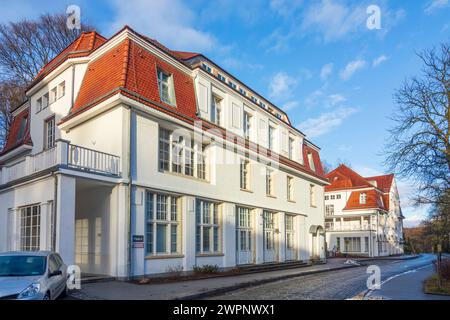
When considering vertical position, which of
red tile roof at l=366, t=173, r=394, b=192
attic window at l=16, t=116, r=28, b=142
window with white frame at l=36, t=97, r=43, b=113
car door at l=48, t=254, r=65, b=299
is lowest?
car door at l=48, t=254, r=65, b=299

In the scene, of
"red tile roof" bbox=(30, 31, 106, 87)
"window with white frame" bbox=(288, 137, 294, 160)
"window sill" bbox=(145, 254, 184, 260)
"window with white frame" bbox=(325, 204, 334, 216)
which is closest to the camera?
"window sill" bbox=(145, 254, 184, 260)

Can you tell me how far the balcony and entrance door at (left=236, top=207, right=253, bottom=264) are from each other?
9370 mm

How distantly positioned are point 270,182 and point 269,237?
347 centimetres

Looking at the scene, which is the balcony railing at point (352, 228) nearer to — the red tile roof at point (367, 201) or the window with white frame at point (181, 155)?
the red tile roof at point (367, 201)

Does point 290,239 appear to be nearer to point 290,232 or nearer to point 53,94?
point 290,232

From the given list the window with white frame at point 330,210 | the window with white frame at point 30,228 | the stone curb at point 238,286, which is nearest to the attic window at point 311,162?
the stone curb at point 238,286

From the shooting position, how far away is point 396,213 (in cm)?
7044

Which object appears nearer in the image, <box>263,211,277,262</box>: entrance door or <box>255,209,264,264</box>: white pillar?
<box>255,209,264,264</box>: white pillar

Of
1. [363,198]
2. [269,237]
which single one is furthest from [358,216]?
[269,237]

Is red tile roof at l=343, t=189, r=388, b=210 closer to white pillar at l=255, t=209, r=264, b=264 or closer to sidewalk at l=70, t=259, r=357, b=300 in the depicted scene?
white pillar at l=255, t=209, r=264, b=264

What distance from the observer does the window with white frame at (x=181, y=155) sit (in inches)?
707

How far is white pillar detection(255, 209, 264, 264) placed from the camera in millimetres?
23906

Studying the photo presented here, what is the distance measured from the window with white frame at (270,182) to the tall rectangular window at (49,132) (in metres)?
12.7

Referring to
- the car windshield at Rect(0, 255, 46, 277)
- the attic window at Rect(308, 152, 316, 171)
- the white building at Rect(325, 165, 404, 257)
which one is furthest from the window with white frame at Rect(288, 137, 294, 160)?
the white building at Rect(325, 165, 404, 257)
